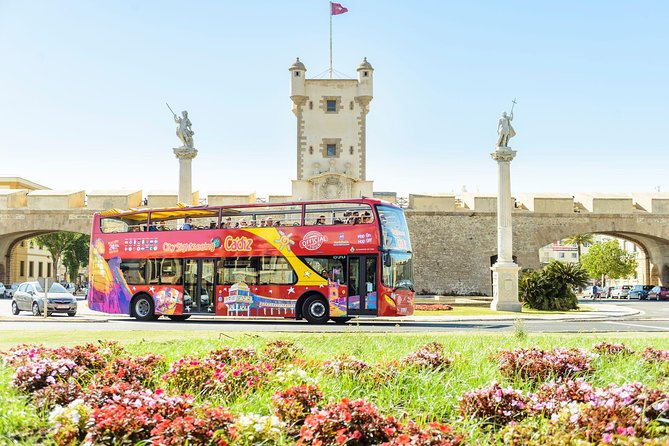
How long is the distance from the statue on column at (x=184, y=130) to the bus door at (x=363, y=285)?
14.3 m

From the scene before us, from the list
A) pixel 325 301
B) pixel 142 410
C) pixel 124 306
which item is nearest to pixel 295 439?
pixel 142 410

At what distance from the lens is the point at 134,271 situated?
2128 centimetres

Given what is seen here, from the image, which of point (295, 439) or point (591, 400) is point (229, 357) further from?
point (591, 400)

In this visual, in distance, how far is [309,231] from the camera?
1902 cm

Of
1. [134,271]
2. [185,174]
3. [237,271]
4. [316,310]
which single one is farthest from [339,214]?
[185,174]

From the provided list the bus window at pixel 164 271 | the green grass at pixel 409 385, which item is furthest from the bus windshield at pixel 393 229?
the green grass at pixel 409 385

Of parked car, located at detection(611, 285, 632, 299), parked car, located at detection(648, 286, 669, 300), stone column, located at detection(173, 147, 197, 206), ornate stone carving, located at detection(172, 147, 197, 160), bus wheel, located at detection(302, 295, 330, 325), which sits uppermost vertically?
ornate stone carving, located at detection(172, 147, 197, 160)

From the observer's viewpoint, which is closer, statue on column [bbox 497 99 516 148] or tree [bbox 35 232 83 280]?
statue on column [bbox 497 99 516 148]

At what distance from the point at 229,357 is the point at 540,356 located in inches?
143

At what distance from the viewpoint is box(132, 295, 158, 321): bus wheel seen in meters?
21.0

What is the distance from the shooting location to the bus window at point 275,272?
19.2 metres

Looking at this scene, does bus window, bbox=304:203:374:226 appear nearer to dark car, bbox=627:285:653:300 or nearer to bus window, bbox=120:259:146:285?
bus window, bbox=120:259:146:285

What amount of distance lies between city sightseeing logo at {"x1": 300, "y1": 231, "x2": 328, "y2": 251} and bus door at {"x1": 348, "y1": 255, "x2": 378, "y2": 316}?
3.33 feet

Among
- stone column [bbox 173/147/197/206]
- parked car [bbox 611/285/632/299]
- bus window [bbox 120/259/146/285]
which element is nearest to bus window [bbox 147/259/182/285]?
bus window [bbox 120/259/146/285]
